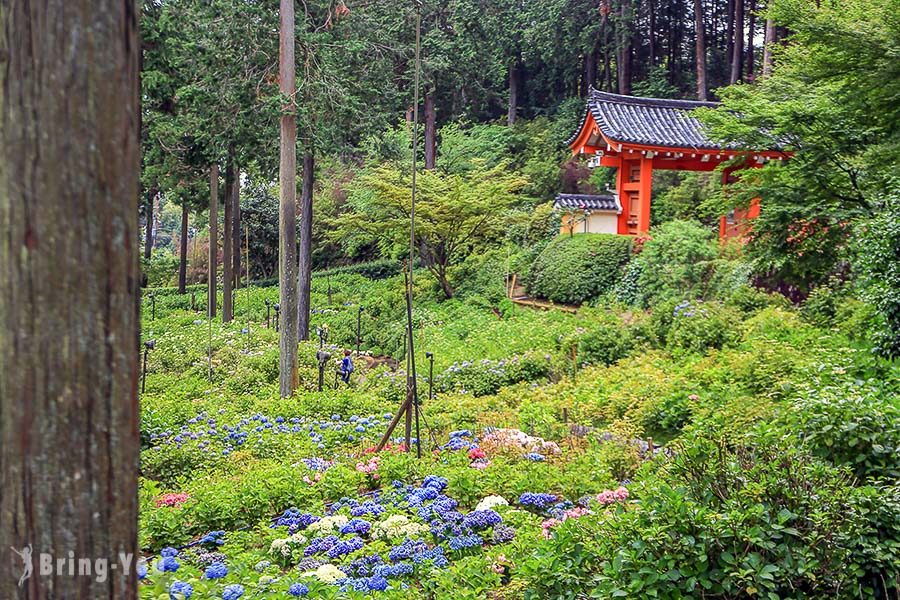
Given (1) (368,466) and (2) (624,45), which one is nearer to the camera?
(1) (368,466)

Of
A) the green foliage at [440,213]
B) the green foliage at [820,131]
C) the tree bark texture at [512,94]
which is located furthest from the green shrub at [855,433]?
the tree bark texture at [512,94]

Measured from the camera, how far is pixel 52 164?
63.8 inches

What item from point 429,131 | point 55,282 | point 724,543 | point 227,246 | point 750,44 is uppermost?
point 750,44

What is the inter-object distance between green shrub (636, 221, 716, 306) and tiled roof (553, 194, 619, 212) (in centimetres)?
341

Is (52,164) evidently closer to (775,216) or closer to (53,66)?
(53,66)

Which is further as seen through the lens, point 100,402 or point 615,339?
point 615,339

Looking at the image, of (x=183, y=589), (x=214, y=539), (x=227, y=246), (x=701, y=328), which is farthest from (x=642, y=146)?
(x=183, y=589)

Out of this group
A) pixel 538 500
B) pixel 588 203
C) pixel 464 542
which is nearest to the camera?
pixel 464 542

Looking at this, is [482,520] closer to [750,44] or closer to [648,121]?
[648,121]

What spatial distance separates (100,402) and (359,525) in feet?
11.6

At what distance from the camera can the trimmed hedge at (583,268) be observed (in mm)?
15141

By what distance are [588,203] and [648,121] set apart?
2.34m

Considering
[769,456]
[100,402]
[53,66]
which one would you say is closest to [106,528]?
[100,402]

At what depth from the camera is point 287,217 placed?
38.3 ft
